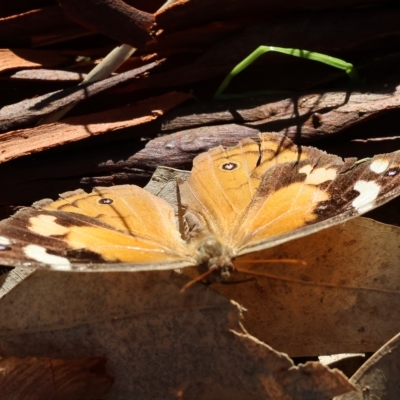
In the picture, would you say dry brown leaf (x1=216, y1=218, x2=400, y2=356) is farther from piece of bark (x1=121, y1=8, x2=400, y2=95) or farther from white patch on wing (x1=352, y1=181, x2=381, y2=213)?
piece of bark (x1=121, y1=8, x2=400, y2=95)

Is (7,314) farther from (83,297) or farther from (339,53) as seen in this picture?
(339,53)

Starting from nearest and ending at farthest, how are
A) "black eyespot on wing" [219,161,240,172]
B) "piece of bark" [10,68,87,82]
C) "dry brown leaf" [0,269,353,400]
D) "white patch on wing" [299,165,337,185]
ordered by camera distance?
1. "dry brown leaf" [0,269,353,400]
2. "white patch on wing" [299,165,337,185]
3. "black eyespot on wing" [219,161,240,172]
4. "piece of bark" [10,68,87,82]

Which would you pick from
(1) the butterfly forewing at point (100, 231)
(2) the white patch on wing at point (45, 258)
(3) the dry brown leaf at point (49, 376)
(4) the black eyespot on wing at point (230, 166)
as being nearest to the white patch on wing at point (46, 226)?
(1) the butterfly forewing at point (100, 231)

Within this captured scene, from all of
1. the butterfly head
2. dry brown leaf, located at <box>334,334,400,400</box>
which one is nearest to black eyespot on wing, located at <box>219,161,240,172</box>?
the butterfly head

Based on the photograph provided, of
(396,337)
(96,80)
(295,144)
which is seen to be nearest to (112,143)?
(96,80)

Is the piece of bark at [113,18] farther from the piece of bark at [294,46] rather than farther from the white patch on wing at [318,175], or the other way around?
the white patch on wing at [318,175]

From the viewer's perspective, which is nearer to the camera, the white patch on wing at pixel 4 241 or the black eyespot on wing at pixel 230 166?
the white patch on wing at pixel 4 241
